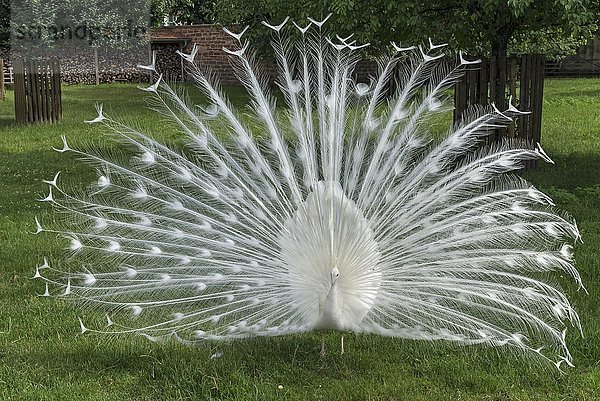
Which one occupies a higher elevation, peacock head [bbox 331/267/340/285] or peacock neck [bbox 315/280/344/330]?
peacock head [bbox 331/267/340/285]

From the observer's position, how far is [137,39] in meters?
32.4

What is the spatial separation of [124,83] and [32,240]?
2564 centimetres

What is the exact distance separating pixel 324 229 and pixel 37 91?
1310cm

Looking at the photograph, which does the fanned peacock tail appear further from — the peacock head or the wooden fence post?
the wooden fence post

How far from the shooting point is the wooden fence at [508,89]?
9.70m

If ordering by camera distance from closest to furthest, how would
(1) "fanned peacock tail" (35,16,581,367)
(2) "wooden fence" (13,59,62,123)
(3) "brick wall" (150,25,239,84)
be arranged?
(1) "fanned peacock tail" (35,16,581,367) < (2) "wooden fence" (13,59,62,123) < (3) "brick wall" (150,25,239,84)

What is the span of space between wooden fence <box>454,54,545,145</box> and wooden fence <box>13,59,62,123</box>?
9.48m

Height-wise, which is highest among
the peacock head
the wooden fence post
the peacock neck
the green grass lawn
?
the wooden fence post

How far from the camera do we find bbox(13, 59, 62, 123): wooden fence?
15523 mm

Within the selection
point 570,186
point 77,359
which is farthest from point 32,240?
point 570,186

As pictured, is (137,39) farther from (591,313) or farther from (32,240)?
(591,313)

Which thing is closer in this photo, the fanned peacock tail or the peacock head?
the peacock head

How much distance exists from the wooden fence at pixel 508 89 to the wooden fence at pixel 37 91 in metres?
9.48

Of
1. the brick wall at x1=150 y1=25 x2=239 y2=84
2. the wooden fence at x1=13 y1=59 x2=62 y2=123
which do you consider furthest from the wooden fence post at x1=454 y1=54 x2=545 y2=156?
the brick wall at x1=150 y1=25 x2=239 y2=84
